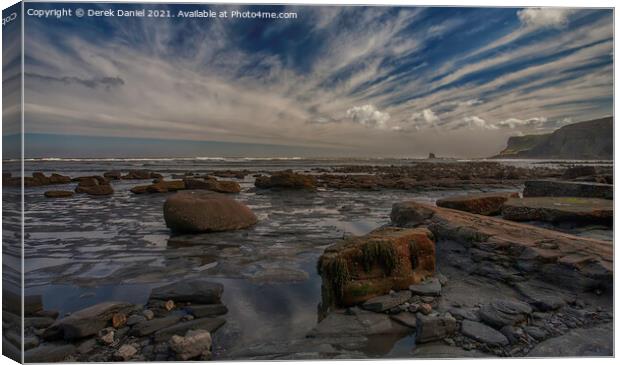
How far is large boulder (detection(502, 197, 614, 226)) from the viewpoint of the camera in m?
5.45

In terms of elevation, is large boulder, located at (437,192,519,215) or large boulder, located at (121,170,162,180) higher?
large boulder, located at (437,192,519,215)

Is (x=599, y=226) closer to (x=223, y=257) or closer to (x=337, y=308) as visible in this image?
(x=337, y=308)

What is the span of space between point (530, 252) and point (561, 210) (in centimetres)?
208

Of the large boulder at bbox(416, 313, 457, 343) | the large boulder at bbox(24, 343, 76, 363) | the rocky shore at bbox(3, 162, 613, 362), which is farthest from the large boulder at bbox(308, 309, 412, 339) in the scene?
the large boulder at bbox(24, 343, 76, 363)

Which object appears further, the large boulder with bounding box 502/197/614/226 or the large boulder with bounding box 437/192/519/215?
the large boulder with bounding box 437/192/519/215

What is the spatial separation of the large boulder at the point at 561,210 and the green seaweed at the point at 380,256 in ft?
11.0

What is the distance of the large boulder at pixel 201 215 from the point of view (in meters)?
7.48

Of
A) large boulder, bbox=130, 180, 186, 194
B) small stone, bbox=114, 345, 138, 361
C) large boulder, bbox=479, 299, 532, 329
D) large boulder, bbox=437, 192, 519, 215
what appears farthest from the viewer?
large boulder, bbox=130, 180, 186, 194

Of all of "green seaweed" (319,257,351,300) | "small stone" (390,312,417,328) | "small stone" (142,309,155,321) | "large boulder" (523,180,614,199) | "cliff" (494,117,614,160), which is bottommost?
"small stone" (142,309,155,321)

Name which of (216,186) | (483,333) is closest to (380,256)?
(483,333)

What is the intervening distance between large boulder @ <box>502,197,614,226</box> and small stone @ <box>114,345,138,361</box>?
Answer: 20.1 feet

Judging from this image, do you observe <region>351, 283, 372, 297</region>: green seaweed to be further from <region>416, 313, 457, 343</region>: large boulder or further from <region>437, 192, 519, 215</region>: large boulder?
<region>437, 192, 519, 215</region>: large boulder

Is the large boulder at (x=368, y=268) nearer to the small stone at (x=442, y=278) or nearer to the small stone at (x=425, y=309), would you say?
the small stone at (x=442, y=278)

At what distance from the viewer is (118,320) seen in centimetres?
360
